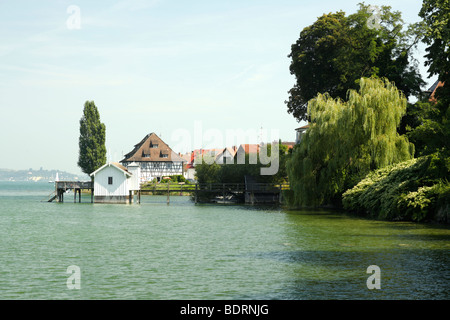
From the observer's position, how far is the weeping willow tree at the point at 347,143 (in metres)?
41.9

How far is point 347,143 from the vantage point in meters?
43.0

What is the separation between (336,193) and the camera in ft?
152

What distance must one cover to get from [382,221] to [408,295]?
2193cm

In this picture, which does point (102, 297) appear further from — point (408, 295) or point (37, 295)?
point (408, 295)

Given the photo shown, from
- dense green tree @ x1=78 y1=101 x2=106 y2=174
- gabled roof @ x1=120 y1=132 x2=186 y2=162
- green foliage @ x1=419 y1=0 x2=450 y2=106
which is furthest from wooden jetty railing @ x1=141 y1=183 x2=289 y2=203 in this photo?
gabled roof @ x1=120 y1=132 x2=186 y2=162

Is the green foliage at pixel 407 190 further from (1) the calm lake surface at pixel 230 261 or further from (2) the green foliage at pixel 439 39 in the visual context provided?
(2) the green foliage at pixel 439 39

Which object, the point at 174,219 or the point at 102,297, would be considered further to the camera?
the point at 174,219

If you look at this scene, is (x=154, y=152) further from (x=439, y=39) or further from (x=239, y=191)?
(x=439, y=39)

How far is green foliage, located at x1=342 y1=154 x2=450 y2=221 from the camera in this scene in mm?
33375

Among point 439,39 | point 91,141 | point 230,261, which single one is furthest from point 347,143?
point 91,141

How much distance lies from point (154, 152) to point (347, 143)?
78852 mm

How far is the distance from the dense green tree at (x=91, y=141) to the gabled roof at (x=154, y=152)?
17.3 meters

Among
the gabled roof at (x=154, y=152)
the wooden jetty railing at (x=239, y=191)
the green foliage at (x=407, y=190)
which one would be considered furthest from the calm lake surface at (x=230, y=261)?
the gabled roof at (x=154, y=152)
